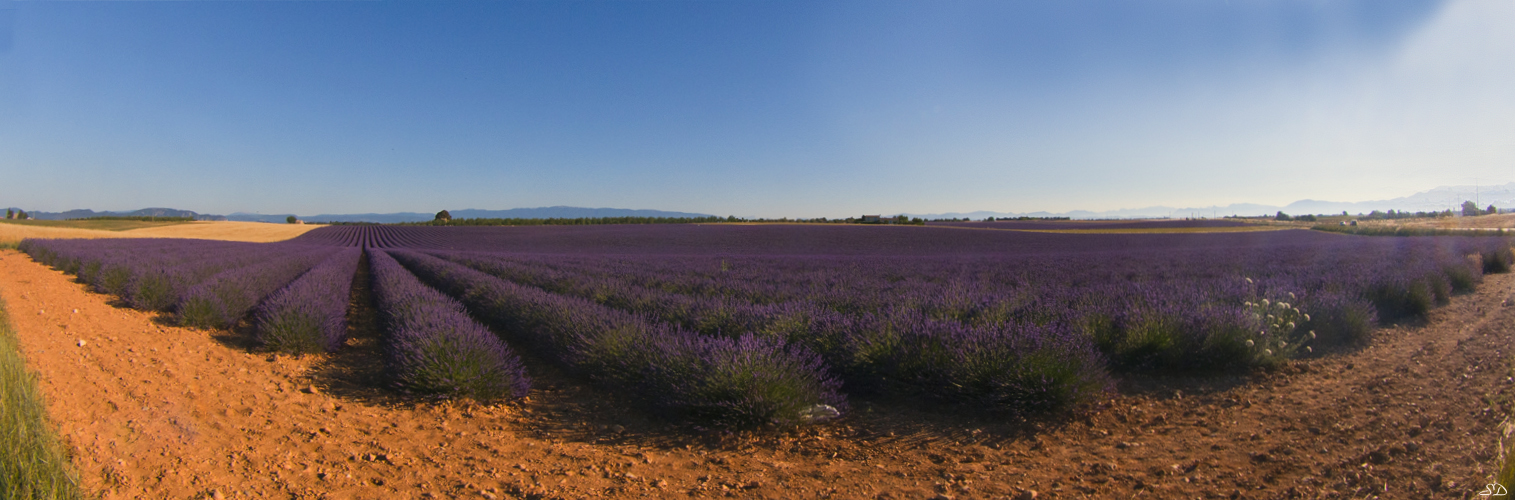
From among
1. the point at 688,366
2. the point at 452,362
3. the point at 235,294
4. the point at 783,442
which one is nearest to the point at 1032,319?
the point at 783,442

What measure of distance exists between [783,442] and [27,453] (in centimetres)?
324

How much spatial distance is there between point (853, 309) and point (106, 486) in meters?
5.70

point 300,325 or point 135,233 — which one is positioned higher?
point 135,233

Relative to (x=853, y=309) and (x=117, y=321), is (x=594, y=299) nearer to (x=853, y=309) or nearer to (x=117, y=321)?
(x=853, y=309)

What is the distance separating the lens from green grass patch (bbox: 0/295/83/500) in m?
2.15

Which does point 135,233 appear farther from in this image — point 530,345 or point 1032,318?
point 1032,318

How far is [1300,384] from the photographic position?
175 inches

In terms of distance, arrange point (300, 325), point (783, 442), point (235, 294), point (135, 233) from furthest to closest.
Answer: point (135, 233) < point (235, 294) < point (300, 325) < point (783, 442)

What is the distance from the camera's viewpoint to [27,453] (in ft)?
7.42

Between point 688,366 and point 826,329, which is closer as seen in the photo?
point 688,366

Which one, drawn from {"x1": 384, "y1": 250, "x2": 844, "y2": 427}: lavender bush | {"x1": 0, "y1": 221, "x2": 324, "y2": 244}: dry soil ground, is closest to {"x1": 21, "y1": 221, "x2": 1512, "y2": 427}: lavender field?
{"x1": 384, "y1": 250, "x2": 844, "y2": 427}: lavender bush

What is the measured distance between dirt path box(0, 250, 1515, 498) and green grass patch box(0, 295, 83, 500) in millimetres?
342

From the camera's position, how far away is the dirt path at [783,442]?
2750 millimetres

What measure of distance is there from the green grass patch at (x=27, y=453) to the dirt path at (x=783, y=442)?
1.12 feet
